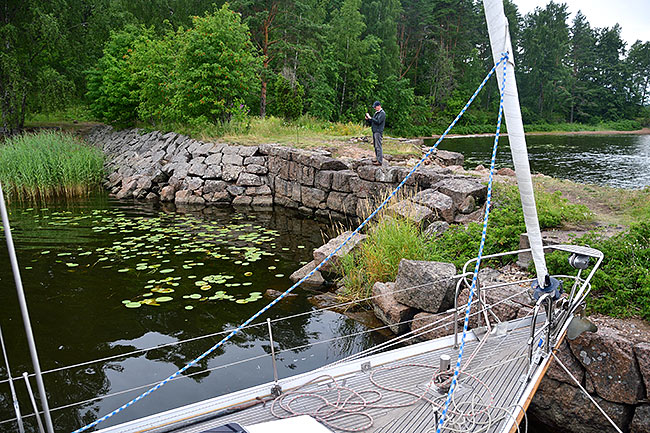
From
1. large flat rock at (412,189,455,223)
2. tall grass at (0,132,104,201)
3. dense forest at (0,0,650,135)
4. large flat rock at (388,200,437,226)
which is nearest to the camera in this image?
large flat rock at (388,200,437,226)

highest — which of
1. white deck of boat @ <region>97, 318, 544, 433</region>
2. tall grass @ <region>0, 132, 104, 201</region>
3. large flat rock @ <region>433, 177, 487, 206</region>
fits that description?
tall grass @ <region>0, 132, 104, 201</region>

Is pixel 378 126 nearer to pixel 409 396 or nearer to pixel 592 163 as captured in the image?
pixel 409 396

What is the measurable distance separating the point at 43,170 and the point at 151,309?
31.4 feet

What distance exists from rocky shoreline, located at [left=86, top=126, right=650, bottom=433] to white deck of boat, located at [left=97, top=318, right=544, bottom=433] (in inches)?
20.6

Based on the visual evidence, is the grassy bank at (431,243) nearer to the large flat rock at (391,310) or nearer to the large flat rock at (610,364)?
the large flat rock at (391,310)

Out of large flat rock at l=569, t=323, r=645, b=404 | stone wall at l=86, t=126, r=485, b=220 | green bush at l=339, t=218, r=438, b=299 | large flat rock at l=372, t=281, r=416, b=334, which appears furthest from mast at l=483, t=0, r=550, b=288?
stone wall at l=86, t=126, r=485, b=220

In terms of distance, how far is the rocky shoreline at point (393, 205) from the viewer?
3.85m

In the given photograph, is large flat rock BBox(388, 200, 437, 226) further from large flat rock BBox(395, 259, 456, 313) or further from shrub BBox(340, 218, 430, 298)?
large flat rock BBox(395, 259, 456, 313)

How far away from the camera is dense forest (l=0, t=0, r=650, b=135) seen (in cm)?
1661

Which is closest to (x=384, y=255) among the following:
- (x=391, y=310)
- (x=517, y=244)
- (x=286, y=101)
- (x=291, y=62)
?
(x=391, y=310)

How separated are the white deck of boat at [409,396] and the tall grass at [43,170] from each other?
12660 mm

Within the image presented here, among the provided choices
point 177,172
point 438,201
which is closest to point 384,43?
point 177,172

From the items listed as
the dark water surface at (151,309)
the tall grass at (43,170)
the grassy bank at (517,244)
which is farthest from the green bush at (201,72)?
the grassy bank at (517,244)

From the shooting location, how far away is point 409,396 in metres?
3.19
